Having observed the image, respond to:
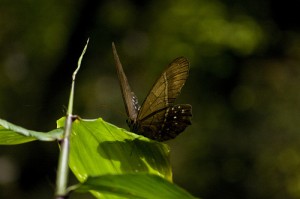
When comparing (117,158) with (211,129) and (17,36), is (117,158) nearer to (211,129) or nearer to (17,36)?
(211,129)

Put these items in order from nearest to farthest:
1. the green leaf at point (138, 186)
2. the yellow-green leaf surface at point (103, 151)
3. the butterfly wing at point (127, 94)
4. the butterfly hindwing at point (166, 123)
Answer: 1. the green leaf at point (138, 186)
2. the yellow-green leaf surface at point (103, 151)
3. the butterfly wing at point (127, 94)
4. the butterfly hindwing at point (166, 123)

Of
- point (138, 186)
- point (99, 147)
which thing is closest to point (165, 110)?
point (99, 147)

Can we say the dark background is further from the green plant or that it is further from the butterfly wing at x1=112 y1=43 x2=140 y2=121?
the green plant

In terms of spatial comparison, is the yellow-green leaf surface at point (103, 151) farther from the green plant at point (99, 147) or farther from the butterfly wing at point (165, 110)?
the butterfly wing at point (165, 110)

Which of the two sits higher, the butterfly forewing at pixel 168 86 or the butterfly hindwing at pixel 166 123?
the butterfly forewing at pixel 168 86

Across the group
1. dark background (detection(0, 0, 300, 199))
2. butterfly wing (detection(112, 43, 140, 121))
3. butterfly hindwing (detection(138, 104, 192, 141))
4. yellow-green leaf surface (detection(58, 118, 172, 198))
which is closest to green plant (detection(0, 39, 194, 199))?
yellow-green leaf surface (detection(58, 118, 172, 198))

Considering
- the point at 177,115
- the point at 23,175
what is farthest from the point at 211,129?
the point at 177,115

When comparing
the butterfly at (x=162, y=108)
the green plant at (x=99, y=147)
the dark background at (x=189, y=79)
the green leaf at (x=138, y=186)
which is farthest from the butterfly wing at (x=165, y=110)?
the dark background at (x=189, y=79)
